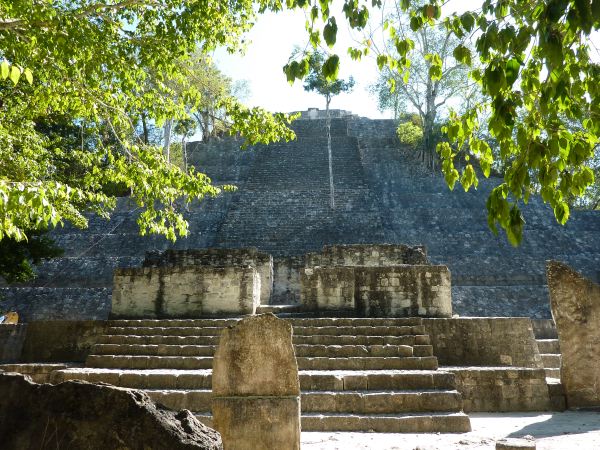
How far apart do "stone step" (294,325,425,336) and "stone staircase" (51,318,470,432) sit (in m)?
0.02

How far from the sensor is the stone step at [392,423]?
5395 millimetres

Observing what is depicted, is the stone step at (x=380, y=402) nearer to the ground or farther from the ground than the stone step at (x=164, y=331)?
nearer to the ground

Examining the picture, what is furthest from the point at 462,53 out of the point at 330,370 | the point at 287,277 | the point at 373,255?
the point at 287,277

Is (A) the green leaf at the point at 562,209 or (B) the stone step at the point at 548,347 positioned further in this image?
(B) the stone step at the point at 548,347

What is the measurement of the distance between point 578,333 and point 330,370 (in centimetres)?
334

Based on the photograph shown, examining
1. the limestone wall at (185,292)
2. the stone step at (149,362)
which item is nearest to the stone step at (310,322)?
the limestone wall at (185,292)

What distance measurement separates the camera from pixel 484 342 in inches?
323

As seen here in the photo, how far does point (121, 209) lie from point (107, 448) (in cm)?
2057

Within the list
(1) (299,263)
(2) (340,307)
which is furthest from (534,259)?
(2) (340,307)

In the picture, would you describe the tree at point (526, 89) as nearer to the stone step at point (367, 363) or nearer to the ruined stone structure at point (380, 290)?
the stone step at point (367, 363)

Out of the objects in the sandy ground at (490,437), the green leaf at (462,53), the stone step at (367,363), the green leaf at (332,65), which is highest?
the green leaf at (462,53)

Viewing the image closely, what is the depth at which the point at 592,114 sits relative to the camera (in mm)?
2566

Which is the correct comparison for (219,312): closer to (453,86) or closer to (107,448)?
(107,448)

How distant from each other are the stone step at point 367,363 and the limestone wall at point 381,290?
2.29 m
